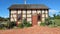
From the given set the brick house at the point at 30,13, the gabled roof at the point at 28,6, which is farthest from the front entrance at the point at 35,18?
the gabled roof at the point at 28,6

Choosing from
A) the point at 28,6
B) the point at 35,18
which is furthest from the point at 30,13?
the point at 28,6

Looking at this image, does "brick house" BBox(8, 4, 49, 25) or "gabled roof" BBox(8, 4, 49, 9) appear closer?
"brick house" BBox(8, 4, 49, 25)

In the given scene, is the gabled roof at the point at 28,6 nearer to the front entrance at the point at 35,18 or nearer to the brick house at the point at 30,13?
the brick house at the point at 30,13

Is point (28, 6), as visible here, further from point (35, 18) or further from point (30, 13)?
point (35, 18)

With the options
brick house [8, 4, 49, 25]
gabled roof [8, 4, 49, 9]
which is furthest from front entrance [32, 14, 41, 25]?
gabled roof [8, 4, 49, 9]

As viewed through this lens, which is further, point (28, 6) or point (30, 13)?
point (28, 6)

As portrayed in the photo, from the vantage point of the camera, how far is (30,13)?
36.9 meters

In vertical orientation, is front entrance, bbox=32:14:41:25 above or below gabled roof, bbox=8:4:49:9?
below

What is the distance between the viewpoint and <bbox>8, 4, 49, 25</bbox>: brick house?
1453 inches

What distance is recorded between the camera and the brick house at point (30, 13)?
121 ft

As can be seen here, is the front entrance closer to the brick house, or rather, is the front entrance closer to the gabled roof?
the brick house

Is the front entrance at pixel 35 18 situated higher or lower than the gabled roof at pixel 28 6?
lower

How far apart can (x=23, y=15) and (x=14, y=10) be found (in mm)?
2384

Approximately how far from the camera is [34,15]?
37.0 meters
